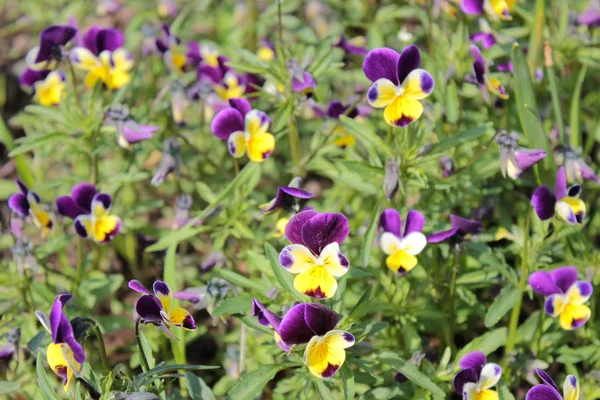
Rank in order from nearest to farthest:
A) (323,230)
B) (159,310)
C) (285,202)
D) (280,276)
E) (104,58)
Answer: (323,230) → (159,310) → (280,276) → (285,202) → (104,58)

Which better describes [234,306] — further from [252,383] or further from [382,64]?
[382,64]

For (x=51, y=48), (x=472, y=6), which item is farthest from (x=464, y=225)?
(x=51, y=48)

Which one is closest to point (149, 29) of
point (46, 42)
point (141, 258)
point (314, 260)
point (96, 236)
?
point (46, 42)

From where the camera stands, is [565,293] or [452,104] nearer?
[565,293]

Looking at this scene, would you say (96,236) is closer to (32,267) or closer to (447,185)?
(32,267)

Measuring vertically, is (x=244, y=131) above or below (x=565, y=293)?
above
